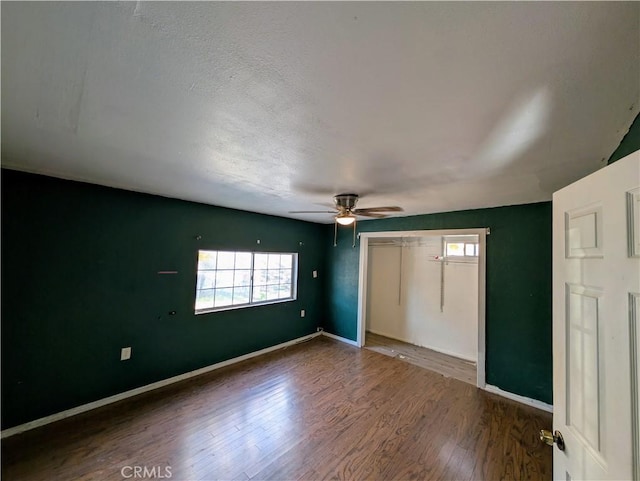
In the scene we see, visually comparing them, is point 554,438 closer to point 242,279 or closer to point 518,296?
point 518,296

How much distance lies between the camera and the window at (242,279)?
3.58 meters

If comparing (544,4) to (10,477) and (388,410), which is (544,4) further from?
(10,477)

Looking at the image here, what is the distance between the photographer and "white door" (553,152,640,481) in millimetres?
729

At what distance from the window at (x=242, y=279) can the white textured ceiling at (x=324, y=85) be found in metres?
2.01

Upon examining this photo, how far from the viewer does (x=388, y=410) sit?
2.73 meters

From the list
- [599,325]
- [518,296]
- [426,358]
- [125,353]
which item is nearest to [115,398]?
[125,353]

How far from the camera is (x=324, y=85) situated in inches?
38.7

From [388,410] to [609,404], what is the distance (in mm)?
2361

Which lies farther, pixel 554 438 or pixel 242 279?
pixel 242 279

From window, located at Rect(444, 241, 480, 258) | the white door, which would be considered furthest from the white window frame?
the white door

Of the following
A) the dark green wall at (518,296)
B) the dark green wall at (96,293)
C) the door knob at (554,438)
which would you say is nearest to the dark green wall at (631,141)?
the door knob at (554,438)

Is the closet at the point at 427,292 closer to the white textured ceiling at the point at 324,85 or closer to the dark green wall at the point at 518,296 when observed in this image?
the dark green wall at the point at 518,296

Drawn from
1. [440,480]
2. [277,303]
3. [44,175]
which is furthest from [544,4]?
[277,303]

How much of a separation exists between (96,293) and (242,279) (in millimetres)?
1780
